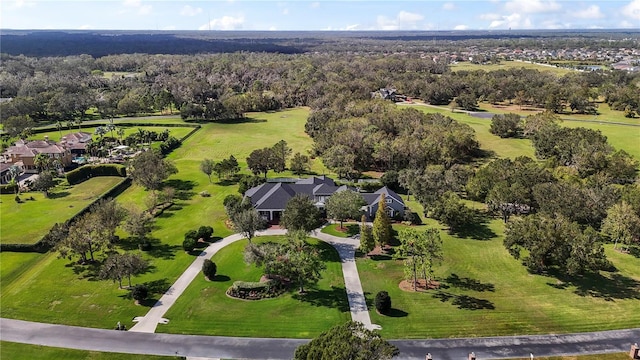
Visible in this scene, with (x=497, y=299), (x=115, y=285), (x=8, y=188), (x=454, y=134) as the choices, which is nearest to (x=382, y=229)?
→ (x=497, y=299)

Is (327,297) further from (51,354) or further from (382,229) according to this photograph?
(51,354)

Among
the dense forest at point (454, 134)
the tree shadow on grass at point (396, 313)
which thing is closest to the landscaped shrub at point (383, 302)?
the tree shadow on grass at point (396, 313)

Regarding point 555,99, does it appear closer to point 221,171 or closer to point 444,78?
point 444,78

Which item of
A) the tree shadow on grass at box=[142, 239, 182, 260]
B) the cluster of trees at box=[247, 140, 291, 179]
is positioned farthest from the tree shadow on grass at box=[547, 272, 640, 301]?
the cluster of trees at box=[247, 140, 291, 179]

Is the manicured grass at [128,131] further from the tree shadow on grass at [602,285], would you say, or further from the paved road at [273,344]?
the tree shadow on grass at [602,285]

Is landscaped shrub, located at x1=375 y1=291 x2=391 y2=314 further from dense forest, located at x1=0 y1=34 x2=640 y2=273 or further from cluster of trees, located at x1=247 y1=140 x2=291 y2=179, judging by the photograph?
cluster of trees, located at x1=247 y1=140 x2=291 y2=179
